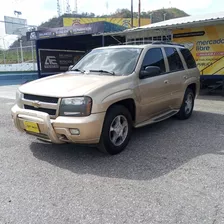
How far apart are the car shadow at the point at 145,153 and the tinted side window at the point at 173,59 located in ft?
4.61

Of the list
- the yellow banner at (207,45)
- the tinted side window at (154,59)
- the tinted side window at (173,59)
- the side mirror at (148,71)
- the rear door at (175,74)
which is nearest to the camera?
the side mirror at (148,71)

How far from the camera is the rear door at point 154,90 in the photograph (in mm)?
4879

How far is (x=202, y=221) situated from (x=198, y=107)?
6408 millimetres

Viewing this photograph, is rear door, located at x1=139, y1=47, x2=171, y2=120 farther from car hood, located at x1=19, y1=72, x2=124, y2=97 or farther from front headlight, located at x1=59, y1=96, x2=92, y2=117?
front headlight, located at x1=59, y1=96, x2=92, y2=117

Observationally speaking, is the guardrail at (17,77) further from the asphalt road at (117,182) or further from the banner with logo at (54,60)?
the asphalt road at (117,182)

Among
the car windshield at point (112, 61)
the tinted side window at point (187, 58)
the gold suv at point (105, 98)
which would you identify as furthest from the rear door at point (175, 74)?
the car windshield at point (112, 61)

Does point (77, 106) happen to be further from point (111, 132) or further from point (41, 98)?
point (111, 132)

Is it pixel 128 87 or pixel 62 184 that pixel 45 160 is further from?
pixel 128 87

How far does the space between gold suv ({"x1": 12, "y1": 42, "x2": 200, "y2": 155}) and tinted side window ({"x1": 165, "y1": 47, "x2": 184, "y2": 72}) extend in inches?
1.1

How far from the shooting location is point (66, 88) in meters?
4.04

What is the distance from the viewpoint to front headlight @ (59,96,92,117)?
3787mm

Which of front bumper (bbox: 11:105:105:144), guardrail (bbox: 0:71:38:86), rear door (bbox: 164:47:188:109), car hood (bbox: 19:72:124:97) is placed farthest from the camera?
guardrail (bbox: 0:71:38:86)

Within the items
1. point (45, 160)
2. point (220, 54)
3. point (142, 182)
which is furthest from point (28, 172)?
point (220, 54)

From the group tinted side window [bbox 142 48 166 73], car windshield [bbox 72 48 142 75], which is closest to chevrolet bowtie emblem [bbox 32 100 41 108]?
car windshield [bbox 72 48 142 75]
